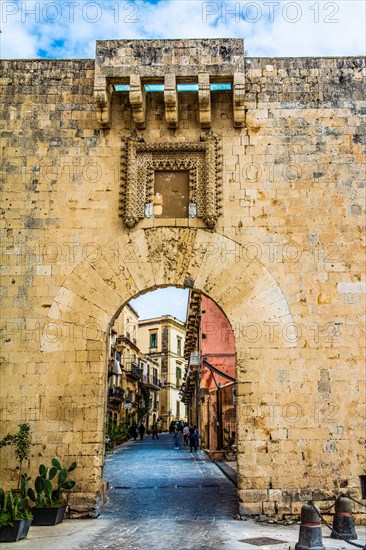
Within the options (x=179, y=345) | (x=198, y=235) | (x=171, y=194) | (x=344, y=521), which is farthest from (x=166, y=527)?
(x=179, y=345)

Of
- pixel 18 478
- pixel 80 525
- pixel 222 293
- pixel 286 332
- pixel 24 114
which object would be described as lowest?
pixel 80 525

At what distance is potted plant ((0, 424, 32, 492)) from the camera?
28.5 ft

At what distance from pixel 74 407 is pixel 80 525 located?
6.04 feet

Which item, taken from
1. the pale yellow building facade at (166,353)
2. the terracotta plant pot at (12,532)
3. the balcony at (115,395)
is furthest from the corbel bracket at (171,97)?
the pale yellow building facade at (166,353)

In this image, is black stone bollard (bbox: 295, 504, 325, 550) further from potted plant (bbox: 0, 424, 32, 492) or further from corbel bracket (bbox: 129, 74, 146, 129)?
corbel bracket (bbox: 129, 74, 146, 129)

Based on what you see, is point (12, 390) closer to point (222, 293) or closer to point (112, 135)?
point (222, 293)

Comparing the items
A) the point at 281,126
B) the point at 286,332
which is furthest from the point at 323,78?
the point at 286,332

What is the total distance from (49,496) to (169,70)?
7.59 m

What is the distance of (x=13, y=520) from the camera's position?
7320 millimetres

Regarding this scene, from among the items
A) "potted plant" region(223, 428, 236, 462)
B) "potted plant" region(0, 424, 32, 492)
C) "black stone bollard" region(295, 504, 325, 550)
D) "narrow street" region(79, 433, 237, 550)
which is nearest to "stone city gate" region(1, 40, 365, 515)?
"potted plant" region(0, 424, 32, 492)

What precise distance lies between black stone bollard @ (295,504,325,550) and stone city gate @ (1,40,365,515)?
253 centimetres

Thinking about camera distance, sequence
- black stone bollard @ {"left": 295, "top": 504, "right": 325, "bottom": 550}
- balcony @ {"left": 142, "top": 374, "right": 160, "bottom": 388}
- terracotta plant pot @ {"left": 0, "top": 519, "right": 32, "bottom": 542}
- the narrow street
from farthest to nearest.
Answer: balcony @ {"left": 142, "top": 374, "right": 160, "bottom": 388}, the narrow street, terracotta plant pot @ {"left": 0, "top": 519, "right": 32, "bottom": 542}, black stone bollard @ {"left": 295, "top": 504, "right": 325, "bottom": 550}

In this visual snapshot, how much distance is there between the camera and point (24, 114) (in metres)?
10.3

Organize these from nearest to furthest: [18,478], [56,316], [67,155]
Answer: [18,478] < [56,316] < [67,155]
